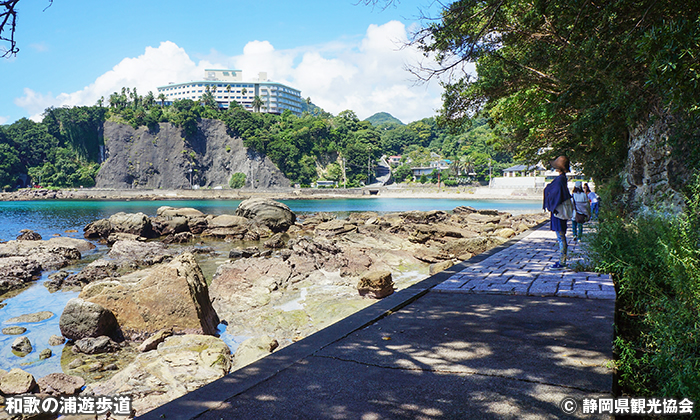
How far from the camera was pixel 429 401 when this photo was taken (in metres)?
2.71

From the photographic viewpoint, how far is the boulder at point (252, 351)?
6.09 meters

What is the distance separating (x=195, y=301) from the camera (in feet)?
25.1

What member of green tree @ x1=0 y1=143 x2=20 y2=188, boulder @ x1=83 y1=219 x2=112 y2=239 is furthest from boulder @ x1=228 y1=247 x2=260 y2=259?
green tree @ x1=0 y1=143 x2=20 y2=188

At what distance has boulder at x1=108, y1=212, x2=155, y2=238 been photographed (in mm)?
24344

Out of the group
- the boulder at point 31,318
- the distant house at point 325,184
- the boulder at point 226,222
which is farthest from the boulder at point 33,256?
the distant house at point 325,184

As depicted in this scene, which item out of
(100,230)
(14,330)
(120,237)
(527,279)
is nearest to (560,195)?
(527,279)

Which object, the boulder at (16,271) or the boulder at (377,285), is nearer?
the boulder at (377,285)

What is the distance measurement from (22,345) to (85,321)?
1.20 meters

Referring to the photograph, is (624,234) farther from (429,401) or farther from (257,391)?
(257,391)

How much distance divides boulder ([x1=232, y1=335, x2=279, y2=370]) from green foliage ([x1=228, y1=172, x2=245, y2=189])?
10165 centimetres

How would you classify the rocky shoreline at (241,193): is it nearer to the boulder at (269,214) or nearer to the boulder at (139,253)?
the boulder at (269,214)

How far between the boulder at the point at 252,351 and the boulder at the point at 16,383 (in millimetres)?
2502

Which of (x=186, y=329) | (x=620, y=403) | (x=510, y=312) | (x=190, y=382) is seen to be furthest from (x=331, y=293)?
(x=620, y=403)

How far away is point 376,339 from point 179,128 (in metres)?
115
